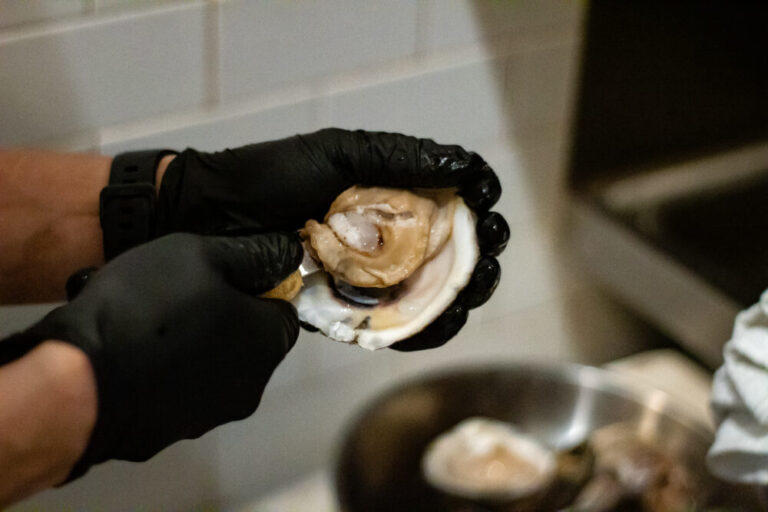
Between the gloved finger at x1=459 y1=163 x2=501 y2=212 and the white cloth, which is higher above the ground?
the gloved finger at x1=459 y1=163 x2=501 y2=212

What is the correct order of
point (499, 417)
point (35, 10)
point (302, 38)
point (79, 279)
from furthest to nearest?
1. point (499, 417)
2. point (302, 38)
3. point (35, 10)
4. point (79, 279)

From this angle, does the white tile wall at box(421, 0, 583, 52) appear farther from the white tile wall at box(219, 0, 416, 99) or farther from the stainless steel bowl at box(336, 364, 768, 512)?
the stainless steel bowl at box(336, 364, 768, 512)

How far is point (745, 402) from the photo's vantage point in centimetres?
69

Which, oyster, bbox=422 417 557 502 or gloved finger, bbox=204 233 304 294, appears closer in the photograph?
gloved finger, bbox=204 233 304 294

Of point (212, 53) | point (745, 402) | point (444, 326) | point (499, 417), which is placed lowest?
point (499, 417)

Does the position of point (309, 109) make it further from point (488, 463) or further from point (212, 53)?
point (488, 463)

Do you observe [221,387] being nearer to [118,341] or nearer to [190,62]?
[118,341]

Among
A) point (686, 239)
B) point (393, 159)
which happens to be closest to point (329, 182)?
point (393, 159)

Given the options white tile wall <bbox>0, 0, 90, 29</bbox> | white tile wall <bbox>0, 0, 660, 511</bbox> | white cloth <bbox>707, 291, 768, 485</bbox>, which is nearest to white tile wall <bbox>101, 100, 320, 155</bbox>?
white tile wall <bbox>0, 0, 660, 511</bbox>

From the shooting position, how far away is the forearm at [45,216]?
0.62 meters

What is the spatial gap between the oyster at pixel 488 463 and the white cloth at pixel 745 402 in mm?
212

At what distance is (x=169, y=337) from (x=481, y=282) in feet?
0.67

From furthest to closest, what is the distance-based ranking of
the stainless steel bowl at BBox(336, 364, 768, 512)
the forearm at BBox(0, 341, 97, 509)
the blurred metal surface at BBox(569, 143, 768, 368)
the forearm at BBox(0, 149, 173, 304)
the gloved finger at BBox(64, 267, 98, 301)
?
A: the stainless steel bowl at BBox(336, 364, 768, 512) → the blurred metal surface at BBox(569, 143, 768, 368) → the forearm at BBox(0, 149, 173, 304) → the gloved finger at BBox(64, 267, 98, 301) → the forearm at BBox(0, 341, 97, 509)

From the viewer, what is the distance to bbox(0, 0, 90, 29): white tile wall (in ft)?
1.98
